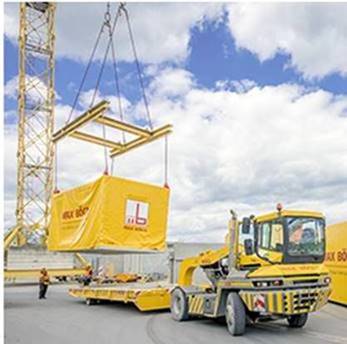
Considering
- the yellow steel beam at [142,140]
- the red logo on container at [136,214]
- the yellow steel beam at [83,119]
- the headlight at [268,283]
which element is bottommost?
the headlight at [268,283]

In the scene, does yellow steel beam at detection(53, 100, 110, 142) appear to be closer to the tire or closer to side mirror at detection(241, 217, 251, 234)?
side mirror at detection(241, 217, 251, 234)

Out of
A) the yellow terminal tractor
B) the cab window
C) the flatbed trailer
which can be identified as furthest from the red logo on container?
the cab window

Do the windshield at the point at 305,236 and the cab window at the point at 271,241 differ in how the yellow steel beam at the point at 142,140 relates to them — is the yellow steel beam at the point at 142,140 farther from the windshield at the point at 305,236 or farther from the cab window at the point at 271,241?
the windshield at the point at 305,236

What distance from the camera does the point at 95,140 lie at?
13.6 m

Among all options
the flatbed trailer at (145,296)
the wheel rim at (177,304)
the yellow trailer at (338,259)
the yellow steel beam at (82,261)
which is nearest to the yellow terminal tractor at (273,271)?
the wheel rim at (177,304)

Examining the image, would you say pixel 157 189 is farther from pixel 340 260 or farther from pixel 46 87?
pixel 46 87

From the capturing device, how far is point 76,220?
1338 cm

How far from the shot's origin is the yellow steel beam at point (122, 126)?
11.5 metres

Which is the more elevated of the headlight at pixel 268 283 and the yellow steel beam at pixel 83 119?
the yellow steel beam at pixel 83 119

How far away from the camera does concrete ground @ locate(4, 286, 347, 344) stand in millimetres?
9164

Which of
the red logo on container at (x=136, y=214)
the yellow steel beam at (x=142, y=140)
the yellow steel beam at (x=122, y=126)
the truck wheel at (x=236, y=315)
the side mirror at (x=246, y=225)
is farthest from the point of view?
the red logo on container at (x=136, y=214)

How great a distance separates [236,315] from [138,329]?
214cm

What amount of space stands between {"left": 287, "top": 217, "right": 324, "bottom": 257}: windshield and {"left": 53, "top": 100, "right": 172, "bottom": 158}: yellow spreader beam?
396 cm

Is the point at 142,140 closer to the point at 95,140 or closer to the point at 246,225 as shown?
the point at 95,140
